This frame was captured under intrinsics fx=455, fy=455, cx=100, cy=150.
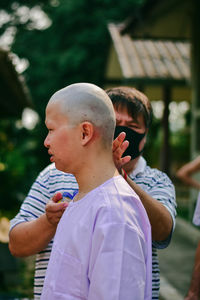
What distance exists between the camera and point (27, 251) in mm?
1932

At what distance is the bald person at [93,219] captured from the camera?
136 centimetres

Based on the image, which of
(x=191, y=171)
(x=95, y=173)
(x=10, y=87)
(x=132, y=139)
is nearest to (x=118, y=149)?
(x=95, y=173)

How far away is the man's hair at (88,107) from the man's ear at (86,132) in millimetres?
14

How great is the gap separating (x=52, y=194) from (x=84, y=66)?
15554 millimetres

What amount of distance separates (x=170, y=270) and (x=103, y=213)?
208 inches

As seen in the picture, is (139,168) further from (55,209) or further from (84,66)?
(84,66)

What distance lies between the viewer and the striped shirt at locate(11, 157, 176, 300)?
1992 millimetres

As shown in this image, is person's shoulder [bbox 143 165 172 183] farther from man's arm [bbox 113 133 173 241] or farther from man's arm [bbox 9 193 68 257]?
man's arm [bbox 9 193 68 257]

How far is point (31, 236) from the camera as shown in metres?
1.86

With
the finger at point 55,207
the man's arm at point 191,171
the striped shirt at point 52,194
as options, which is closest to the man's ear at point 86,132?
the finger at point 55,207

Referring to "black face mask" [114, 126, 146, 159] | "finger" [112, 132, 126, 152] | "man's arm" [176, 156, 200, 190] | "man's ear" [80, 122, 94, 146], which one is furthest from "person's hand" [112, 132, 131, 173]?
"man's arm" [176, 156, 200, 190]

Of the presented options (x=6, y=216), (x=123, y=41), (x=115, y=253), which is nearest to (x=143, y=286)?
(x=115, y=253)

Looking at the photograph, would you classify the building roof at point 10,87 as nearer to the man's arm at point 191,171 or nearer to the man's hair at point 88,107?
the man's arm at point 191,171

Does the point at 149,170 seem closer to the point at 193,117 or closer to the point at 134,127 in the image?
the point at 134,127
